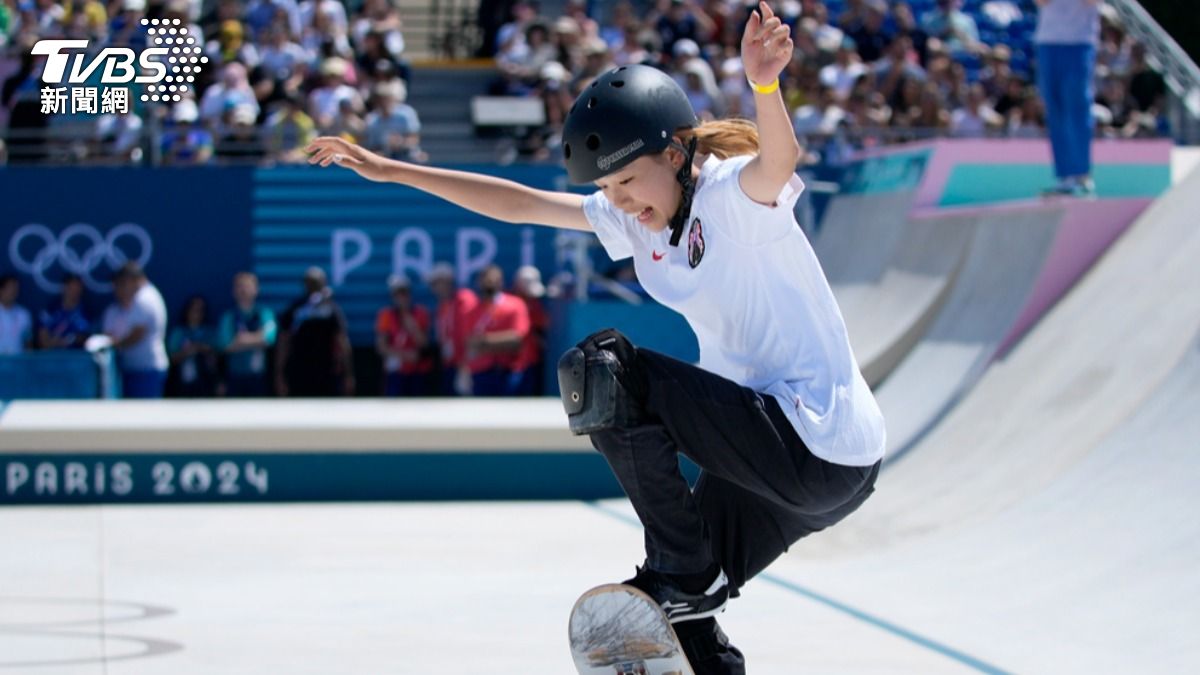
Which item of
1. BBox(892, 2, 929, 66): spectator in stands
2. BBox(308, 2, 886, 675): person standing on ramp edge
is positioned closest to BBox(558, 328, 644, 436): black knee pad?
BBox(308, 2, 886, 675): person standing on ramp edge

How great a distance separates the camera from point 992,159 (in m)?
12.7

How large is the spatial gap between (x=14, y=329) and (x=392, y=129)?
3626 millimetres

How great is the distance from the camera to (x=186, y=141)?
563 inches

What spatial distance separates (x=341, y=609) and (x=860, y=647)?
226 cm

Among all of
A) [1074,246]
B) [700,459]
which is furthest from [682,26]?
[700,459]

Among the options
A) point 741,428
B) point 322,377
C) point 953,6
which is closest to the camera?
point 741,428

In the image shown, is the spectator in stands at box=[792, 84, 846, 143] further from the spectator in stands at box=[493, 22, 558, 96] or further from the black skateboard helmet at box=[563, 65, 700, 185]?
the black skateboard helmet at box=[563, 65, 700, 185]

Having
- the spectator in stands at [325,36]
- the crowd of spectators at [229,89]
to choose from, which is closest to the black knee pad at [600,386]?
the crowd of spectators at [229,89]

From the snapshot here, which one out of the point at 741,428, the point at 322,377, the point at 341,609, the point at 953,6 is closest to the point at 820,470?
the point at 741,428

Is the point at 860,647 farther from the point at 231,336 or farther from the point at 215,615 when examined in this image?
the point at 231,336

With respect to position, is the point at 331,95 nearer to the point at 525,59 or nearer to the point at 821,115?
the point at 525,59

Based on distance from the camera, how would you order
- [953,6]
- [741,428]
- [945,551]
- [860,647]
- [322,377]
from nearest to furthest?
[741,428], [860,647], [945,551], [322,377], [953,6]

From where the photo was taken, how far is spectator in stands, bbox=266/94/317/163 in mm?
14250

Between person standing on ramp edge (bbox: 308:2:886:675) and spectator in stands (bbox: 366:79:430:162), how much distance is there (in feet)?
31.9
